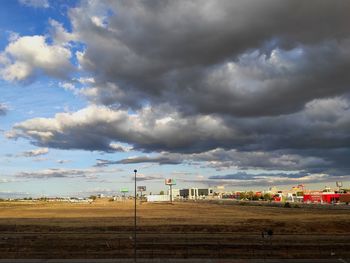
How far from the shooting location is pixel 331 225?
246 feet

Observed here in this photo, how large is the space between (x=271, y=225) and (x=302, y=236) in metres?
16.4

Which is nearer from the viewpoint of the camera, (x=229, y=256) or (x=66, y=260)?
(x=66, y=260)

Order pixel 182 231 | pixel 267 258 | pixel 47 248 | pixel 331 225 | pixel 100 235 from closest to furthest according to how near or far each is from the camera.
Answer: pixel 267 258 < pixel 47 248 < pixel 100 235 < pixel 182 231 < pixel 331 225

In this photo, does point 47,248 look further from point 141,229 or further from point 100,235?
point 141,229

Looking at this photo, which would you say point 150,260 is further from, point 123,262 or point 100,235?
point 100,235

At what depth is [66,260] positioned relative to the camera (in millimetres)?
37812

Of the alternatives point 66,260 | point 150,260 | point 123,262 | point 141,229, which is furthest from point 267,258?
point 141,229

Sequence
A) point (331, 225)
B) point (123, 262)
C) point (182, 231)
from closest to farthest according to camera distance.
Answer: point (123, 262)
point (182, 231)
point (331, 225)

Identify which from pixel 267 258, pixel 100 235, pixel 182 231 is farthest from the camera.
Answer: pixel 182 231

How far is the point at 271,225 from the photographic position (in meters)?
75.8

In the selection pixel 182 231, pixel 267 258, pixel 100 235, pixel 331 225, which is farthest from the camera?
pixel 331 225

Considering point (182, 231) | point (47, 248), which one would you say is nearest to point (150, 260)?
point (47, 248)

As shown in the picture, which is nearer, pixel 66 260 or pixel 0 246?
pixel 66 260

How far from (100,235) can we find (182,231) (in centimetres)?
1393
